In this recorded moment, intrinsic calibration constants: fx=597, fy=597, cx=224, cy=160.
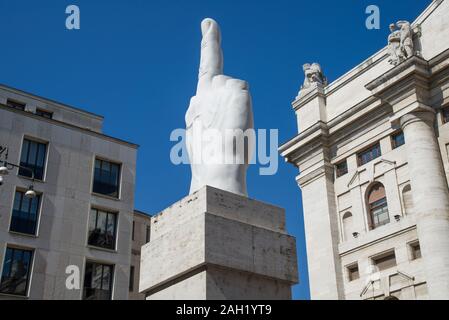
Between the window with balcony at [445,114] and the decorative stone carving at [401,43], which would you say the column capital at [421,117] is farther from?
the decorative stone carving at [401,43]

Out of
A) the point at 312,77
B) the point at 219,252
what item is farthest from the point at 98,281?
the point at 219,252

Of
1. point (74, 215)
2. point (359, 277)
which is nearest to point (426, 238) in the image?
point (359, 277)

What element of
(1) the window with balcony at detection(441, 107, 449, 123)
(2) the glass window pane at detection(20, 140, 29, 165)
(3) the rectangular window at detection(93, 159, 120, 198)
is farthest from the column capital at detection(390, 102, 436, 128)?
(2) the glass window pane at detection(20, 140, 29, 165)

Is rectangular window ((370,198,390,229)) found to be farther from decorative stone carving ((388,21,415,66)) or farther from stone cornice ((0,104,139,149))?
stone cornice ((0,104,139,149))

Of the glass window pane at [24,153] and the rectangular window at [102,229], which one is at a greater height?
the glass window pane at [24,153]

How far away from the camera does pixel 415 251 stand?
106 feet

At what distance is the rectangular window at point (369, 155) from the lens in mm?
36812

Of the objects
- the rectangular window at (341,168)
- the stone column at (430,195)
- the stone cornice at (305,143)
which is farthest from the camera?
the stone cornice at (305,143)

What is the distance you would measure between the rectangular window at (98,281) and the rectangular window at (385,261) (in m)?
15.0

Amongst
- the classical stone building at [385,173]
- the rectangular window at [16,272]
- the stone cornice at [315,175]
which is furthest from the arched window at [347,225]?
the rectangular window at [16,272]

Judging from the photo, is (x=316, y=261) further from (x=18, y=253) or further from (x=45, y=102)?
(x=45, y=102)

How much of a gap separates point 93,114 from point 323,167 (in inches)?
668

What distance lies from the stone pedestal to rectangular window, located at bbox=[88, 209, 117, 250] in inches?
938

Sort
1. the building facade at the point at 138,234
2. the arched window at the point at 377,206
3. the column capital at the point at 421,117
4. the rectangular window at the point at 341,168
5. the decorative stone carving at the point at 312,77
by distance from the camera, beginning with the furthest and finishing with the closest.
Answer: the decorative stone carving at the point at 312,77
the building facade at the point at 138,234
the rectangular window at the point at 341,168
the arched window at the point at 377,206
the column capital at the point at 421,117
